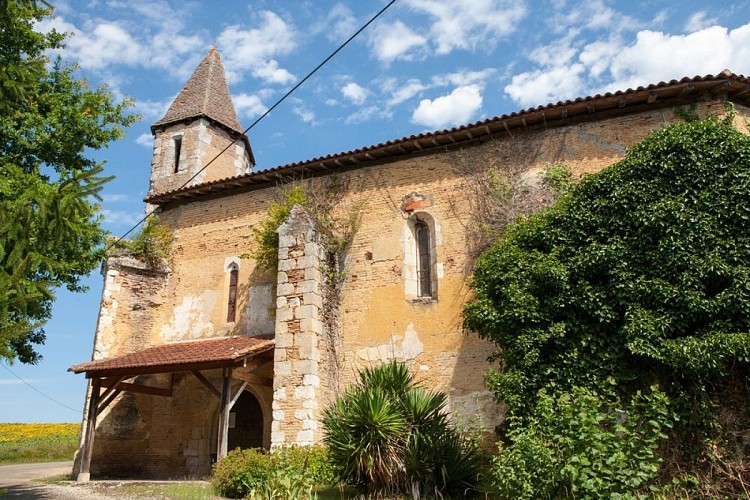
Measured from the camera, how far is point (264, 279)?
15.5 meters

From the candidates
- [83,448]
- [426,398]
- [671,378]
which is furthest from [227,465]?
[671,378]

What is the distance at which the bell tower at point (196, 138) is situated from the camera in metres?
20.0

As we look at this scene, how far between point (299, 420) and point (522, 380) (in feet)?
16.5

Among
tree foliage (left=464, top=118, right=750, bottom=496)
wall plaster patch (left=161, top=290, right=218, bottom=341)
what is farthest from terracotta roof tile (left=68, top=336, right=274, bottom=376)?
tree foliage (left=464, top=118, right=750, bottom=496)

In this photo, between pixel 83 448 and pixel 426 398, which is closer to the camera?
pixel 426 398

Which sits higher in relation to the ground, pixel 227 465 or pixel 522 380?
pixel 522 380

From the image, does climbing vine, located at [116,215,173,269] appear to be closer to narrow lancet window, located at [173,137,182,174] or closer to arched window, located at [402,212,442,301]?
narrow lancet window, located at [173,137,182,174]

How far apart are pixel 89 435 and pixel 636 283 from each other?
12331mm

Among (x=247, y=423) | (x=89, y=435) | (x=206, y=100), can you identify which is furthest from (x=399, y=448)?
(x=206, y=100)

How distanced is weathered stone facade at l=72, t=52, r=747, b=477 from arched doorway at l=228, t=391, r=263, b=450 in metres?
1.41

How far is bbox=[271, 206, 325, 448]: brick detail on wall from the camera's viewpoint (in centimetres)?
1228

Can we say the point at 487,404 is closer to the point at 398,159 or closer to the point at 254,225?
the point at 398,159

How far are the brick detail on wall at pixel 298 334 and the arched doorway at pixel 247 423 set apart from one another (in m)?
4.21

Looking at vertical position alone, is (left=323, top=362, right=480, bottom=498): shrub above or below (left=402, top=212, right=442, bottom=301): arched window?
below
